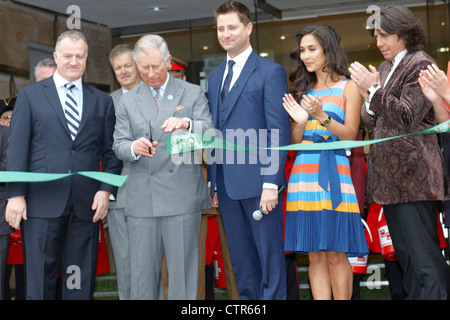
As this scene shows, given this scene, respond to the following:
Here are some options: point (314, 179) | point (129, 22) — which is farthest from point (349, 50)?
point (314, 179)

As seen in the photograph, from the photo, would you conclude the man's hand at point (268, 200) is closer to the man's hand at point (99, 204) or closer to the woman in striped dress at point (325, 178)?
the woman in striped dress at point (325, 178)

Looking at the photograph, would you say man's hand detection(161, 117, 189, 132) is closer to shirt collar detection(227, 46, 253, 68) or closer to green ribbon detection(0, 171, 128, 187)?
green ribbon detection(0, 171, 128, 187)

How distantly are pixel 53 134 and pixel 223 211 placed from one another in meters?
1.10

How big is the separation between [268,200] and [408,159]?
2.64ft

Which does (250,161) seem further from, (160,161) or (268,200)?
(160,161)

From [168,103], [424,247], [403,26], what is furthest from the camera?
[168,103]

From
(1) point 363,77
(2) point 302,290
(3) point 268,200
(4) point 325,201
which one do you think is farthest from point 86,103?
(2) point 302,290

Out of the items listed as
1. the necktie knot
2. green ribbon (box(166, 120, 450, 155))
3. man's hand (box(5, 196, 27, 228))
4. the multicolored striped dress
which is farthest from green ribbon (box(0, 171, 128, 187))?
the multicolored striped dress

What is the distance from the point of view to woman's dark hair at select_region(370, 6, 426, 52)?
3533 mm

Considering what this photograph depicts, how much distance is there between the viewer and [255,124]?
369cm

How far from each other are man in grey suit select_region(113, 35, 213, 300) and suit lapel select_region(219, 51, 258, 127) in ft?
0.42

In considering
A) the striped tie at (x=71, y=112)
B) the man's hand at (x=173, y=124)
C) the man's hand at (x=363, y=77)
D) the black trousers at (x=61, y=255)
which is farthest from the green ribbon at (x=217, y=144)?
the black trousers at (x=61, y=255)

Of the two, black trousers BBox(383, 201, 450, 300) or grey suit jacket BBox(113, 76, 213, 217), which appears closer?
black trousers BBox(383, 201, 450, 300)
